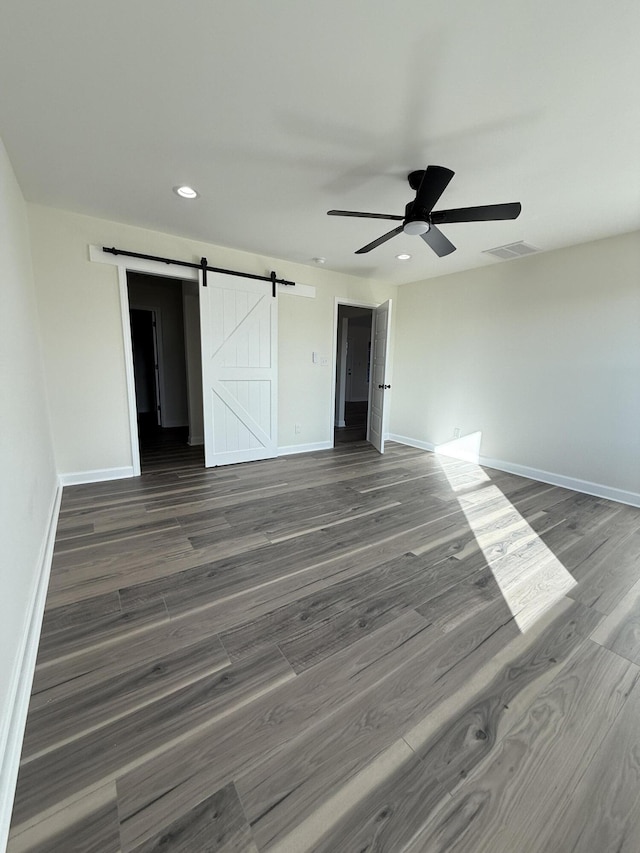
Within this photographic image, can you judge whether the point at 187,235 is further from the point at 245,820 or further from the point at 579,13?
the point at 245,820

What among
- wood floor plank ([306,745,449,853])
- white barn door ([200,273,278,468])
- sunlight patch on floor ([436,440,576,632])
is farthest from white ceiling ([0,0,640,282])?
wood floor plank ([306,745,449,853])

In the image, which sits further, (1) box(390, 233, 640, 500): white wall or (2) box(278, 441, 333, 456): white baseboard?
(2) box(278, 441, 333, 456): white baseboard

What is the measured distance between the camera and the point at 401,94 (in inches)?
67.3

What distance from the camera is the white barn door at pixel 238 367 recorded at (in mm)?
4051

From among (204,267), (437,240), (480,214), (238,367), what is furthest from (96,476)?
(480,214)

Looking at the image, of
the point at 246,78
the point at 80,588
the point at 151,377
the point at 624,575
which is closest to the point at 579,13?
the point at 246,78

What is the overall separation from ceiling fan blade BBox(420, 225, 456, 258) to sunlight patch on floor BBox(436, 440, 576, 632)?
2.22 meters

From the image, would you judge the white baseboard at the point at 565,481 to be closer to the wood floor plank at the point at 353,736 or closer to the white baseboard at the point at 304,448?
the white baseboard at the point at 304,448

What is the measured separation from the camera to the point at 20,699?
124cm

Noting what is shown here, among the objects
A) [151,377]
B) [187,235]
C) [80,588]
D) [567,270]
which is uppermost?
[187,235]

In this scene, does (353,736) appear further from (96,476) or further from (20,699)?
(96,476)

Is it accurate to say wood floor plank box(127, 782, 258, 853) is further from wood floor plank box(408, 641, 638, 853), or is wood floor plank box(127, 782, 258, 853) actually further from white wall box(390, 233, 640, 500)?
white wall box(390, 233, 640, 500)

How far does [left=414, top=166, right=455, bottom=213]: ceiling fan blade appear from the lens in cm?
202

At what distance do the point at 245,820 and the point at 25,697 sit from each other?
37.4 inches
